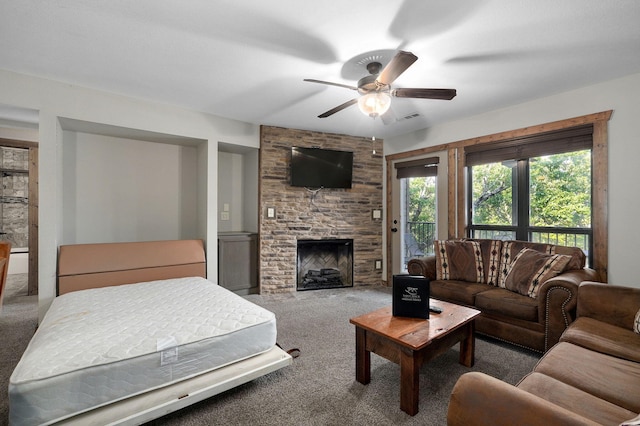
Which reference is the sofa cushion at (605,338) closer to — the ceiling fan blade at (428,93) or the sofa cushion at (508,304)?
the sofa cushion at (508,304)

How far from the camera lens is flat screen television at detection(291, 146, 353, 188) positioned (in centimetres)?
439

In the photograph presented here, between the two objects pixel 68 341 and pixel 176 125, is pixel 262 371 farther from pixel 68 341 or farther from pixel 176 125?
pixel 176 125

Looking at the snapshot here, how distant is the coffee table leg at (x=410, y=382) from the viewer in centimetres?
172

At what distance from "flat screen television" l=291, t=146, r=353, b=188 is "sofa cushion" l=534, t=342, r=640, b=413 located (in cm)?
346

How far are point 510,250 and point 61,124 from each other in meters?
5.31

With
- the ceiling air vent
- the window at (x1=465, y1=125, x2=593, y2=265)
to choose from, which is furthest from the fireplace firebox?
the ceiling air vent

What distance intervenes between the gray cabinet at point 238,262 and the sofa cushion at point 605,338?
11.9ft

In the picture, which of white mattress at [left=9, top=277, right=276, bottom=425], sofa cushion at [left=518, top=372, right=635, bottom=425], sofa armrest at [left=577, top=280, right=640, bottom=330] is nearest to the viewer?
sofa cushion at [left=518, top=372, right=635, bottom=425]

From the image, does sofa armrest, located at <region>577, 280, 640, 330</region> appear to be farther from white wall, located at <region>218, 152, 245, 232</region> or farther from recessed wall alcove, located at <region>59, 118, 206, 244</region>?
white wall, located at <region>218, 152, 245, 232</region>

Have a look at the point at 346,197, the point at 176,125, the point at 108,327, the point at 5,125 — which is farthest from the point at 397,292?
the point at 5,125

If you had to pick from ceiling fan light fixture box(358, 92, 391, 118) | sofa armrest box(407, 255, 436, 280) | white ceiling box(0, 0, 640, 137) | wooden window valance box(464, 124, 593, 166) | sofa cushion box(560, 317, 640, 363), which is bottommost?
sofa cushion box(560, 317, 640, 363)

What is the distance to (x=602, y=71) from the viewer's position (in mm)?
2613

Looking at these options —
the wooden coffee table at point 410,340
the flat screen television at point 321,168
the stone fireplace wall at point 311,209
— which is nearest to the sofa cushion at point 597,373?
the wooden coffee table at point 410,340

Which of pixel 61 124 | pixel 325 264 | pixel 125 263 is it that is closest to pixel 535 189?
pixel 325 264
